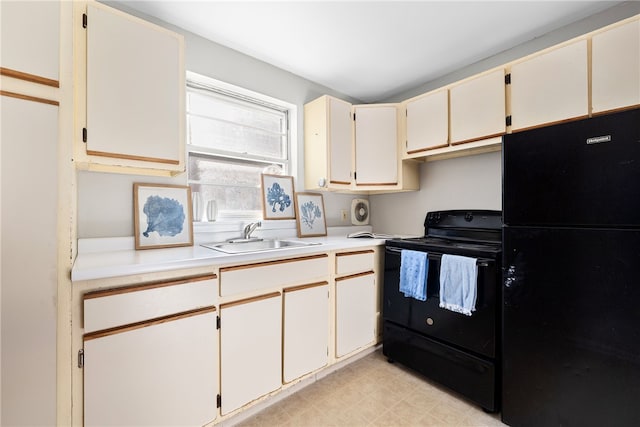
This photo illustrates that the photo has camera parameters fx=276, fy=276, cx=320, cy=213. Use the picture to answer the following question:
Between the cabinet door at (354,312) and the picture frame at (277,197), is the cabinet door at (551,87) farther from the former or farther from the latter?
the picture frame at (277,197)

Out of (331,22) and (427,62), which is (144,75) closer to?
(331,22)

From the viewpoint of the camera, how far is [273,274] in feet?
5.35

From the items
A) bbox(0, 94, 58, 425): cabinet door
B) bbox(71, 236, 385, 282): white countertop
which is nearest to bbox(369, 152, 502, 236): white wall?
bbox(71, 236, 385, 282): white countertop

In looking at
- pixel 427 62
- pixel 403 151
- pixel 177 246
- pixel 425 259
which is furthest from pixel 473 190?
pixel 177 246

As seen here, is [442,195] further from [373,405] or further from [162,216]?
[162,216]

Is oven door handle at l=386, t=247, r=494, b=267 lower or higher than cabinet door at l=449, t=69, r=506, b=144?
lower

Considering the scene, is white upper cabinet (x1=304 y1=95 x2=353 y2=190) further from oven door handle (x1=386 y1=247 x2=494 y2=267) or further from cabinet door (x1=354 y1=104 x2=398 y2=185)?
oven door handle (x1=386 y1=247 x2=494 y2=267)

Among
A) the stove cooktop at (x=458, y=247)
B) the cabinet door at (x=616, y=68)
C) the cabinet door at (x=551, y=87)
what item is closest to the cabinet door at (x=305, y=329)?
the stove cooktop at (x=458, y=247)

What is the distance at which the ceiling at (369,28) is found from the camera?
1718mm

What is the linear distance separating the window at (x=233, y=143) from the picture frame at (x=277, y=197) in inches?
3.1

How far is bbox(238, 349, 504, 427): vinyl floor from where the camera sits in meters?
1.58

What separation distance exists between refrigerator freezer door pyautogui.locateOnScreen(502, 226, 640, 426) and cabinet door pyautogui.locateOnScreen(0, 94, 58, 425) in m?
2.09

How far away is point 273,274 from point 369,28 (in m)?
1.78

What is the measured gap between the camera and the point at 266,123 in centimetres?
253
